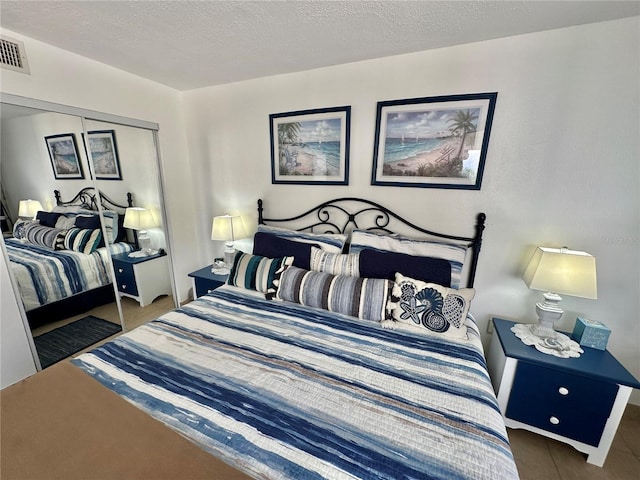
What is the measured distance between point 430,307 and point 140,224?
251 cm

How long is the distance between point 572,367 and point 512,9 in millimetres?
1844

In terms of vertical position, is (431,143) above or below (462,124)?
below

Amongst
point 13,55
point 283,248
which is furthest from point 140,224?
point 283,248

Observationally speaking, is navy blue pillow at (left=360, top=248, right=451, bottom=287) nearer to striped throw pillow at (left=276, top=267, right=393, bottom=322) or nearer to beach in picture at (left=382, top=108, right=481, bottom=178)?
striped throw pillow at (left=276, top=267, right=393, bottom=322)

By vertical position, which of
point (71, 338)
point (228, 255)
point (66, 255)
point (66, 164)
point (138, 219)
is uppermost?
point (66, 164)

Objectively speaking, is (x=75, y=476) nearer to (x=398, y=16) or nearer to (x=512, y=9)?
(x=398, y=16)

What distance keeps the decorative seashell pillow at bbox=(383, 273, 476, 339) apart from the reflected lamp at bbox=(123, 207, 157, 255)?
7.51 ft

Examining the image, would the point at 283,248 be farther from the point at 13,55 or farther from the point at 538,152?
the point at 13,55

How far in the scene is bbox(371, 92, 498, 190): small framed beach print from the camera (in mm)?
1694

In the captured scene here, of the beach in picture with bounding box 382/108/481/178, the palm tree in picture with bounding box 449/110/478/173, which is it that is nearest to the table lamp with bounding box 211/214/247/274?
the beach in picture with bounding box 382/108/481/178

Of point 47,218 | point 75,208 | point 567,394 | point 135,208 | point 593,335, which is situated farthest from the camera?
point 135,208

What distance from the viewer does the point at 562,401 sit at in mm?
1368

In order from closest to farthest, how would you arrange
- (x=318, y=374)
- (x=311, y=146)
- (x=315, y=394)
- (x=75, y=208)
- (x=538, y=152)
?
1. (x=315, y=394)
2. (x=318, y=374)
3. (x=538, y=152)
4. (x=75, y=208)
5. (x=311, y=146)

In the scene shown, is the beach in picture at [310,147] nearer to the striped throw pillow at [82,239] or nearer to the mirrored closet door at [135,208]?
the mirrored closet door at [135,208]
